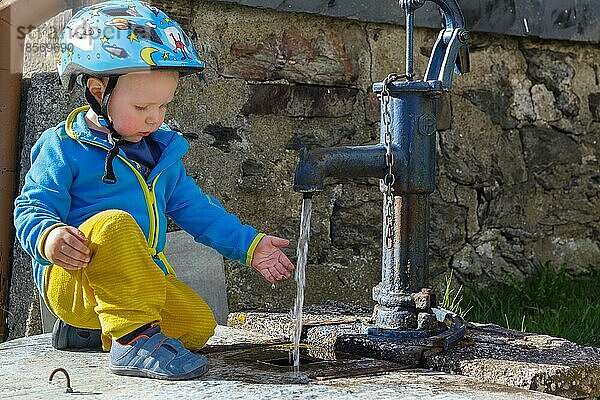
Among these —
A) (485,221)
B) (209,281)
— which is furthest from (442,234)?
(209,281)

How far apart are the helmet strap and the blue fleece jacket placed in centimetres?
3

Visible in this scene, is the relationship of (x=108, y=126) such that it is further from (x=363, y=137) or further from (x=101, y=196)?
(x=363, y=137)

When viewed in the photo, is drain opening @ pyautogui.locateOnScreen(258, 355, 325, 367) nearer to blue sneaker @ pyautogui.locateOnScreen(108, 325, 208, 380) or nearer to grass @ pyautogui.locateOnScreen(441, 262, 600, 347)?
blue sneaker @ pyautogui.locateOnScreen(108, 325, 208, 380)

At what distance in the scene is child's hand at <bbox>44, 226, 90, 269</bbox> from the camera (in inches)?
82.8

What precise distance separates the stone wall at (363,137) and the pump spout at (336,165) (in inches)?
35.7

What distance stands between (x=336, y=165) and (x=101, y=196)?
1.76ft

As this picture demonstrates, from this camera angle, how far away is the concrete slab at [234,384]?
2.00 meters

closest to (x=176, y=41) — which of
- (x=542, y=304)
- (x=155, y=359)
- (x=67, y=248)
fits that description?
(x=67, y=248)

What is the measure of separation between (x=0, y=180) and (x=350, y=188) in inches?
43.9

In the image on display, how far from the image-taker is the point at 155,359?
2133 millimetres

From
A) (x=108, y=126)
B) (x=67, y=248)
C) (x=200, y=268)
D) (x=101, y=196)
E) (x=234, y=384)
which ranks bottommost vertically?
(x=234, y=384)

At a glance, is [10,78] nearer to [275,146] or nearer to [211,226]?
[275,146]

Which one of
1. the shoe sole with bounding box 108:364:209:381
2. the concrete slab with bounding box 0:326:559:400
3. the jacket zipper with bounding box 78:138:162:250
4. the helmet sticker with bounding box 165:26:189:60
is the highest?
the helmet sticker with bounding box 165:26:189:60

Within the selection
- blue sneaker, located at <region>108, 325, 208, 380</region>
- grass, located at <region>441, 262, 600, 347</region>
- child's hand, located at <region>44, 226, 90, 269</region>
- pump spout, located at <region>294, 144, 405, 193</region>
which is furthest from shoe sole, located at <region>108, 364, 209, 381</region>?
grass, located at <region>441, 262, 600, 347</region>
